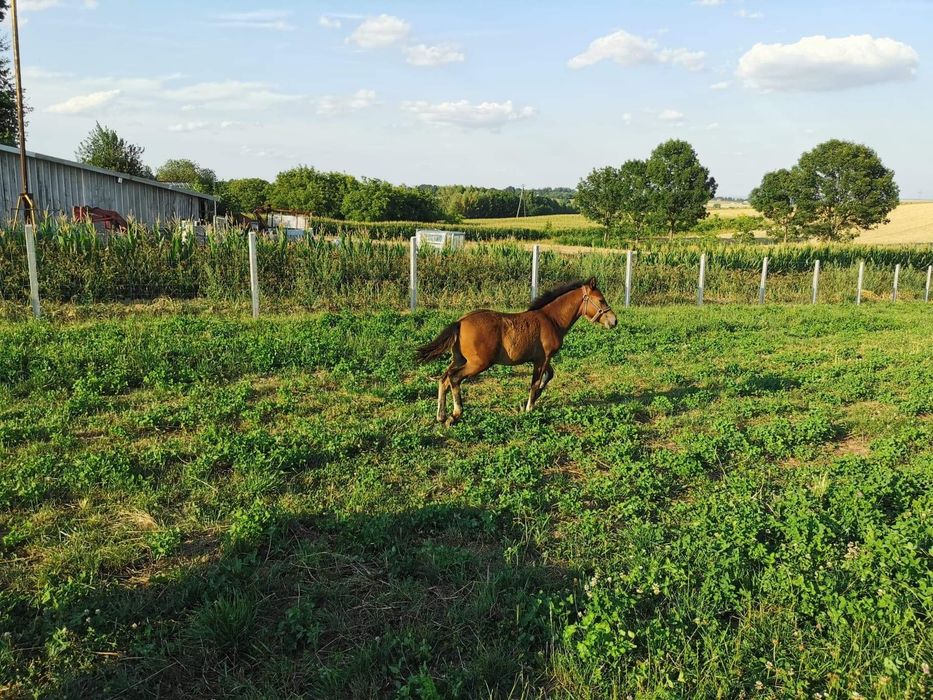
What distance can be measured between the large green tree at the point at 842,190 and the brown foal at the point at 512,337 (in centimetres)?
5881

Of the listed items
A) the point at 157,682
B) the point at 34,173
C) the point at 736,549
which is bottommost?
the point at 157,682

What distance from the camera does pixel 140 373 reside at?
8.15 metres

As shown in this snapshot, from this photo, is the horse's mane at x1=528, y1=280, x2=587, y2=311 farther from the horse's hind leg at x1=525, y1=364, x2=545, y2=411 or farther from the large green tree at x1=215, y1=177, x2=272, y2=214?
the large green tree at x1=215, y1=177, x2=272, y2=214

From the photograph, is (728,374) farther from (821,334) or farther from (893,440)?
(821,334)

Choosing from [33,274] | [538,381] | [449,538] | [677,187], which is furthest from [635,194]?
[449,538]

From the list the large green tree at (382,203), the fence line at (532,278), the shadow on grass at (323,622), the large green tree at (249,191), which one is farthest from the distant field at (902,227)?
the shadow on grass at (323,622)

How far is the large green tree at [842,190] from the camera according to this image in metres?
55.4

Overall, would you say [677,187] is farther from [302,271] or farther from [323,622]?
[323,622]

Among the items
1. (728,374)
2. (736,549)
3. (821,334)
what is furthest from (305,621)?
(821,334)

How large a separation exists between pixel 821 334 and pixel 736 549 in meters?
12.1

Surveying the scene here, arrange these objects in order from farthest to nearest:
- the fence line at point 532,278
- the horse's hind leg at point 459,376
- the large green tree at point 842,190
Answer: the large green tree at point 842,190 < the fence line at point 532,278 < the horse's hind leg at point 459,376

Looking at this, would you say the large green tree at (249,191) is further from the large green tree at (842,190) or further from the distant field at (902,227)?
the large green tree at (842,190)

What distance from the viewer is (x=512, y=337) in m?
6.71

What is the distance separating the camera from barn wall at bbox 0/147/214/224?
818 inches
